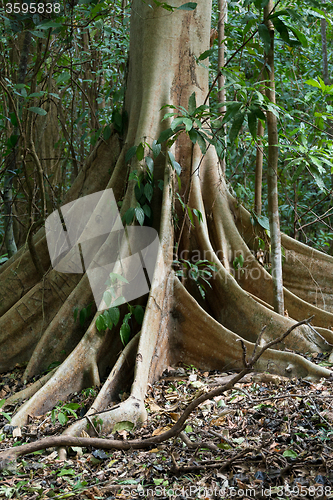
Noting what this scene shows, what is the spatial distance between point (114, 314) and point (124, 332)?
165 mm

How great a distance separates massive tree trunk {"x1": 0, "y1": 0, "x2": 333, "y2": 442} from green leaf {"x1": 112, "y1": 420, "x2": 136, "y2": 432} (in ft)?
0.90

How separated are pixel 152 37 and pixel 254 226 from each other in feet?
6.93

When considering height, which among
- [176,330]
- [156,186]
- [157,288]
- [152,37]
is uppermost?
[152,37]

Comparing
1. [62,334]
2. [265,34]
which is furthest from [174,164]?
[62,334]

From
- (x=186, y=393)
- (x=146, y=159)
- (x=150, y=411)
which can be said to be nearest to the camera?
(x=150, y=411)

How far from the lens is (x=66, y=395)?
3.20 meters

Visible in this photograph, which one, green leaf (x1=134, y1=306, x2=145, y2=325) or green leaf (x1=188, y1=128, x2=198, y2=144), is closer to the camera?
green leaf (x1=188, y1=128, x2=198, y2=144)

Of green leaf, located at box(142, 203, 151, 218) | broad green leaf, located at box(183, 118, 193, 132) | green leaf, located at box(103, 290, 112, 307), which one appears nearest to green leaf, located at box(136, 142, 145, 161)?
green leaf, located at box(142, 203, 151, 218)

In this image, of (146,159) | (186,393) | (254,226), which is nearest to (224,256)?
(254,226)

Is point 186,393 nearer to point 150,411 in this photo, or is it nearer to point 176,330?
point 150,411

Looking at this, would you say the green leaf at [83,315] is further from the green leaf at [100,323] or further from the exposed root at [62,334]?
the green leaf at [100,323]

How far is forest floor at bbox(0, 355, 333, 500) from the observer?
194 centimetres

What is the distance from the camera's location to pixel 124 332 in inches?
131

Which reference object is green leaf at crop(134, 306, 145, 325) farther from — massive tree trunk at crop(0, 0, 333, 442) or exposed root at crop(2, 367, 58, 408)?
exposed root at crop(2, 367, 58, 408)
